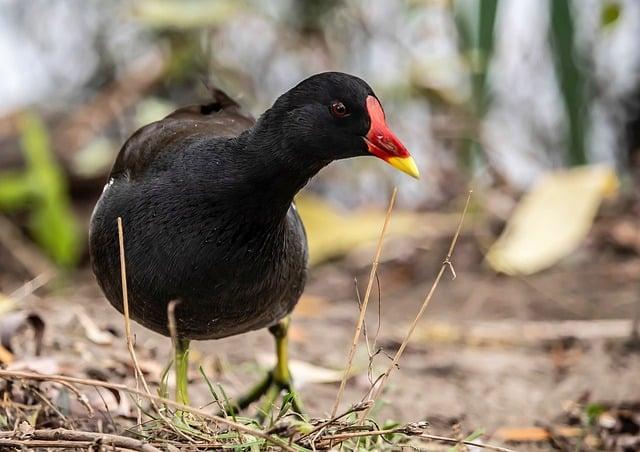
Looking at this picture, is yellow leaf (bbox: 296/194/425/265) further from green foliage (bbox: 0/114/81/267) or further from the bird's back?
the bird's back

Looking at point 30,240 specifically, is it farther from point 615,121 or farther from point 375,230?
point 615,121

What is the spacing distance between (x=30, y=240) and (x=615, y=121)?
372cm

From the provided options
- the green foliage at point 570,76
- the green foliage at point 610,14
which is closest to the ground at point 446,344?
the green foliage at point 570,76

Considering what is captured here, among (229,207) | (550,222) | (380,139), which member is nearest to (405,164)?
(380,139)

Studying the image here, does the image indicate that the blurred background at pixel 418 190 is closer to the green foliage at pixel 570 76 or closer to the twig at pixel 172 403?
the green foliage at pixel 570 76

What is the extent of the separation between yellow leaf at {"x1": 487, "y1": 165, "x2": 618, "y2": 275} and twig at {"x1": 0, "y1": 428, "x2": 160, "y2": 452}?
3235mm

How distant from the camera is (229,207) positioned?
2.38 meters

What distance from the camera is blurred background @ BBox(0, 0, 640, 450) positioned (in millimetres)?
3646

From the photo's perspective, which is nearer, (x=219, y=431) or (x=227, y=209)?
(x=219, y=431)

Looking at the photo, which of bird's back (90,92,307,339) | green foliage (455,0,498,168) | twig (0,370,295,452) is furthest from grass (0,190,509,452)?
green foliage (455,0,498,168)

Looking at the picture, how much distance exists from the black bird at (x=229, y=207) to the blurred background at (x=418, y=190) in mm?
660

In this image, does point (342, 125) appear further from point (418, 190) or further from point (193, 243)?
point (418, 190)

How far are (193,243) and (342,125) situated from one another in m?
0.42

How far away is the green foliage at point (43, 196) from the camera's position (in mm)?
5723
